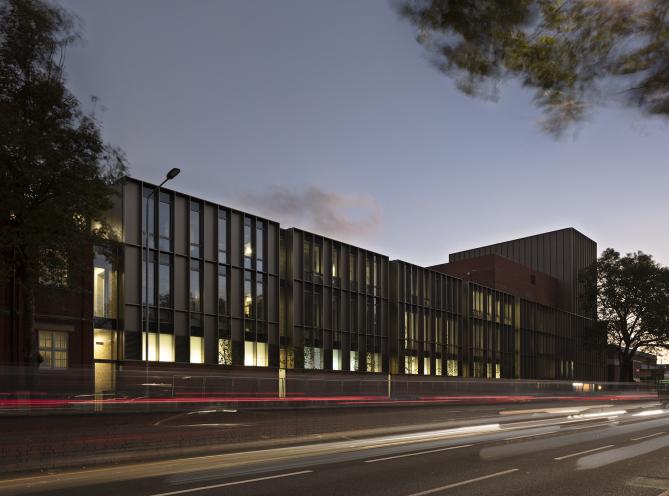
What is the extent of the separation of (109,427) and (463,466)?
30.2ft

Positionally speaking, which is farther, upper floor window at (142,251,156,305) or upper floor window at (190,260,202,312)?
upper floor window at (190,260,202,312)

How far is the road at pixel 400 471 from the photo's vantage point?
12352 mm

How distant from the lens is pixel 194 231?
4006cm

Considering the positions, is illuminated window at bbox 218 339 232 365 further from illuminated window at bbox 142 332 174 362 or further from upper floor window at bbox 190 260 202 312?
illuminated window at bbox 142 332 174 362

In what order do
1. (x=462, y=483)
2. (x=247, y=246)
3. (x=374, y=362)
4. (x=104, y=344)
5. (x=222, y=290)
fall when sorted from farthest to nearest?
(x=374, y=362) → (x=247, y=246) → (x=222, y=290) → (x=104, y=344) → (x=462, y=483)

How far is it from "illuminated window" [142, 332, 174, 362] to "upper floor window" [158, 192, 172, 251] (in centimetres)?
489

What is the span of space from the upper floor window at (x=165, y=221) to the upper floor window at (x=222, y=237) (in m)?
3.96

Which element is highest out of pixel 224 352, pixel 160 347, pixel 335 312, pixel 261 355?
pixel 335 312

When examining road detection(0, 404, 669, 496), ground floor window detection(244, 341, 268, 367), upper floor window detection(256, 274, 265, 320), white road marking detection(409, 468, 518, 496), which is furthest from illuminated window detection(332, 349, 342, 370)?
white road marking detection(409, 468, 518, 496)

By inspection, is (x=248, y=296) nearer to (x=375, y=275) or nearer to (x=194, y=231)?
(x=194, y=231)

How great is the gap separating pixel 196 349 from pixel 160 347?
262 centimetres

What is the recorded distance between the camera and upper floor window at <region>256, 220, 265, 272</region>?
4447 cm

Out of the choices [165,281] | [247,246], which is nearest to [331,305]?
[247,246]

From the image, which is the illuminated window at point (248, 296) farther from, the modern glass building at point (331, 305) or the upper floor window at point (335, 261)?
the upper floor window at point (335, 261)
